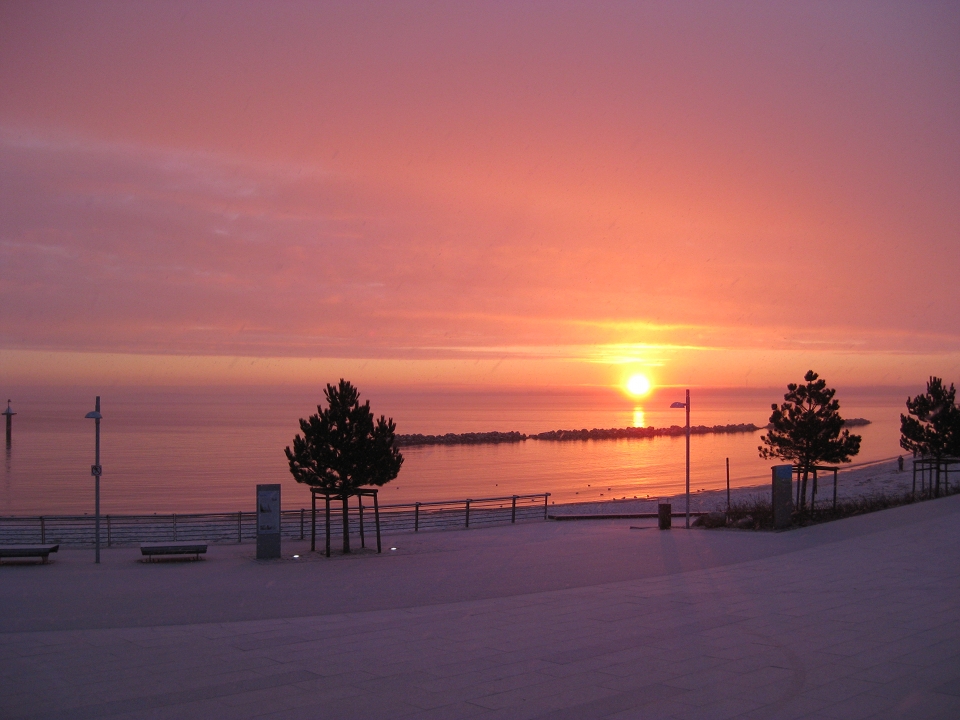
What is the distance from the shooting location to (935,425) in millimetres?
31438

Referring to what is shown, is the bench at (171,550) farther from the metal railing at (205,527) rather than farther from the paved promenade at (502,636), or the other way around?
the metal railing at (205,527)

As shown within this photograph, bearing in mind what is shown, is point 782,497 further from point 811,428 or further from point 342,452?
point 342,452

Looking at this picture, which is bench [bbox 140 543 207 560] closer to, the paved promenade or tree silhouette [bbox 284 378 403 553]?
the paved promenade

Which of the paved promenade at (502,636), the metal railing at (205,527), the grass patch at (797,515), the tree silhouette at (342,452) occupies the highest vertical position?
the tree silhouette at (342,452)

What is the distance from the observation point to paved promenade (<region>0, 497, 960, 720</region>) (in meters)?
6.73

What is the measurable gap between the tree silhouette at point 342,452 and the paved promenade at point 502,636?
10.9ft

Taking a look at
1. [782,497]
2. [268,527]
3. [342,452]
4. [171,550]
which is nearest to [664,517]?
[782,497]

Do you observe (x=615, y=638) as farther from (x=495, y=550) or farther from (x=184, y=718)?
(x=495, y=550)

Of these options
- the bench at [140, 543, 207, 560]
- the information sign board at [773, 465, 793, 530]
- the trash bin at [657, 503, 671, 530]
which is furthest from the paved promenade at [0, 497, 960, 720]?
the trash bin at [657, 503, 671, 530]

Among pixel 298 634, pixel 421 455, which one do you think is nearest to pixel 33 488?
pixel 421 455

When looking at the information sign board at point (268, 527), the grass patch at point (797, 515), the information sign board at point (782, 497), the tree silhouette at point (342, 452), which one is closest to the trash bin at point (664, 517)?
the grass patch at point (797, 515)

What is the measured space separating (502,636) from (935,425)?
28116mm

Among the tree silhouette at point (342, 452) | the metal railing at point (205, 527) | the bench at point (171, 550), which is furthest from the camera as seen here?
the metal railing at point (205, 527)

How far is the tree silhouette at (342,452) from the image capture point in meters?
19.2
